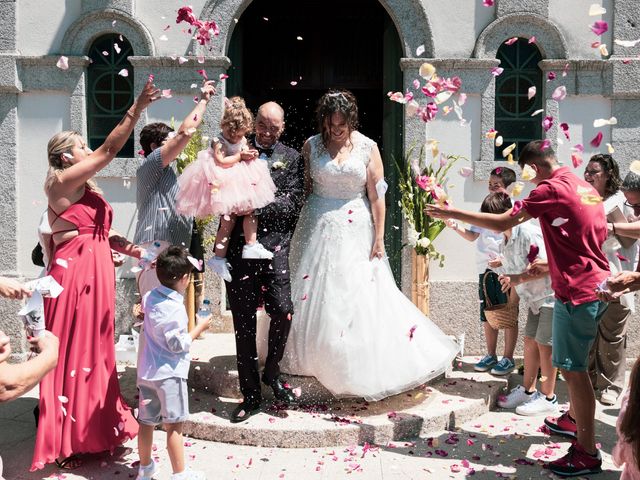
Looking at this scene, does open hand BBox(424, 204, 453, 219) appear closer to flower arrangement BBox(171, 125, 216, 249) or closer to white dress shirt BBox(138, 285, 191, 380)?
white dress shirt BBox(138, 285, 191, 380)

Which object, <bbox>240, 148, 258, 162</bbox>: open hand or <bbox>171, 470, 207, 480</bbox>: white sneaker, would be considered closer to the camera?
<bbox>171, 470, 207, 480</bbox>: white sneaker

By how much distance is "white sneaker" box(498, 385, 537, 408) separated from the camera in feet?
18.9

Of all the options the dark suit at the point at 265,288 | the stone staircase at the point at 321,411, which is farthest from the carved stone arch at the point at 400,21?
the stone staircase at the point at 321,411

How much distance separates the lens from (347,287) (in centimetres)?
518

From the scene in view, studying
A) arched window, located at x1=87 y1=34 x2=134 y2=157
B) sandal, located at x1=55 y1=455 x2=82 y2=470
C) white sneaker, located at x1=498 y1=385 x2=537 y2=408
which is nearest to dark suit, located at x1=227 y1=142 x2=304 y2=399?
sandal, located at x1=55 y1=455 x2=82 y2=470

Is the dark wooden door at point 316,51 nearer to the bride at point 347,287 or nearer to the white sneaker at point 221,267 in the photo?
the bride at point 347,287

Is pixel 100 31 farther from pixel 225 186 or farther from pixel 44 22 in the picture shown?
pixel 225 186

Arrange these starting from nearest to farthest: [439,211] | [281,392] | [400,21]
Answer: [439,211] → [281,392] → [400,21]

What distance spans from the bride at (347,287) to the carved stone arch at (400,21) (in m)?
2.77

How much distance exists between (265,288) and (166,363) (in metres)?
1.09

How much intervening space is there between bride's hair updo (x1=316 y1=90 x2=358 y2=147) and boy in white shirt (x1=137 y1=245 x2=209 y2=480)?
1648mm

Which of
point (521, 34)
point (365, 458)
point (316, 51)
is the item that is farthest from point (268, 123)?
point (316, 51)

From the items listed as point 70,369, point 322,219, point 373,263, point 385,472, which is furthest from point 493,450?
point 70,369

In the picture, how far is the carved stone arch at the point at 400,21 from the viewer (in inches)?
302
